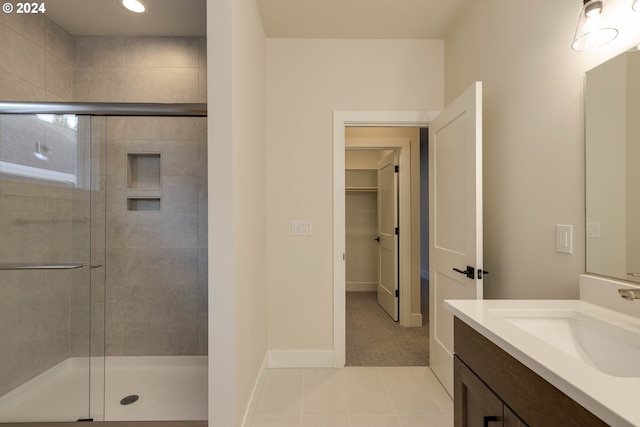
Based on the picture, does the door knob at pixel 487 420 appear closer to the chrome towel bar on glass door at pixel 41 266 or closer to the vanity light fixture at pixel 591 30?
the vanity light fixture at pixel 591 30

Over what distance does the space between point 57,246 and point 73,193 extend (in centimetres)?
31

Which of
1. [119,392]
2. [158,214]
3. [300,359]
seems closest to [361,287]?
[300,359]

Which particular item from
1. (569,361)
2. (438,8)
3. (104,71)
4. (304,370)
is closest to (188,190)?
(104,71)

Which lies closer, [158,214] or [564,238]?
[564,238]

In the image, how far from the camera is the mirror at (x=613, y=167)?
106 cm

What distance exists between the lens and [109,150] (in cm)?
238

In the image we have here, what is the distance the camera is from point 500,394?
0.87 m

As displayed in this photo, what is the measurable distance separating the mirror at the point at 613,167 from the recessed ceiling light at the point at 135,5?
2588mm

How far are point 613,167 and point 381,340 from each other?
239cm

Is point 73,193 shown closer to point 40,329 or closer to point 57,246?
point 57,246

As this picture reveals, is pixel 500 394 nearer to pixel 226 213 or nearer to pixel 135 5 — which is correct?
pixel 226 213

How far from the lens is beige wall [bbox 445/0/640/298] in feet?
4.22

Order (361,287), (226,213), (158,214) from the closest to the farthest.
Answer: (226,213) → (158,214) → (361,287)

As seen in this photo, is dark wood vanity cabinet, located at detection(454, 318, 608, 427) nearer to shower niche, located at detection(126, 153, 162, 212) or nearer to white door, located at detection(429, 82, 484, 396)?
white door, located at detection(429, 82, 484, 396)
